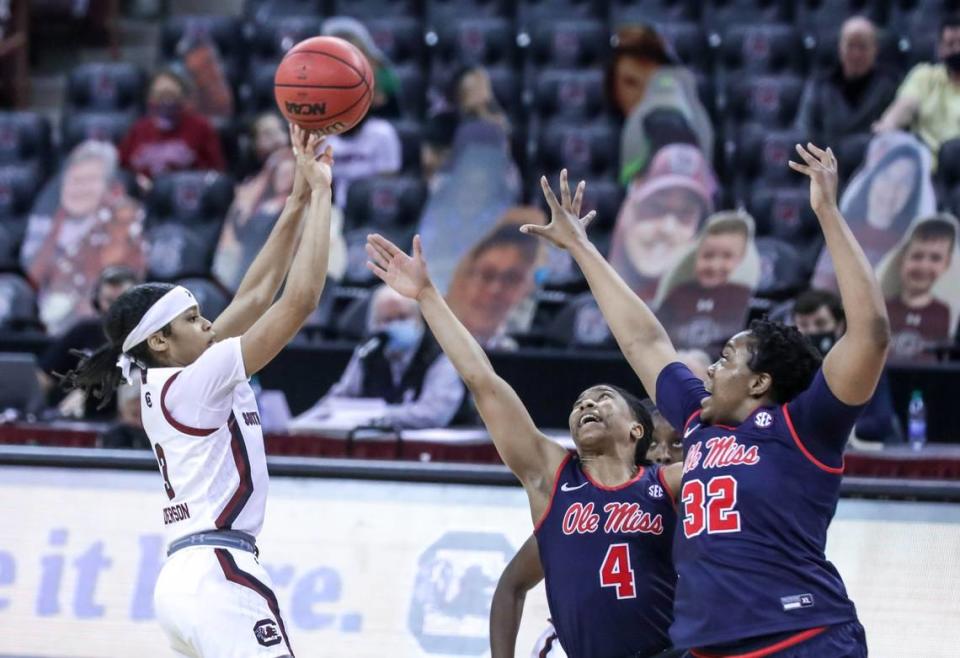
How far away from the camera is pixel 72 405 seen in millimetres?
8492

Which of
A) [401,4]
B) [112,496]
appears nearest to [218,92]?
[401,4]

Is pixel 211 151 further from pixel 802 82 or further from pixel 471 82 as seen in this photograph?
pixel 802 82

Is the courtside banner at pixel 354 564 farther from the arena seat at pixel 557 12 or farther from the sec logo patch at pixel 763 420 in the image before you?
the arena seat at pixel 557 12

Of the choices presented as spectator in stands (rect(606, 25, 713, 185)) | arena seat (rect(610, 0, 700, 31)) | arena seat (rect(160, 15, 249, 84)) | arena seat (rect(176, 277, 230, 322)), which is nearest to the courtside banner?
arena seat (rect(176, 277, 230, 322))

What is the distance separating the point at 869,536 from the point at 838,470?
1.64m

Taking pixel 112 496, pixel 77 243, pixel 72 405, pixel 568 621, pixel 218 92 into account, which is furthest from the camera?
pixel 218 92

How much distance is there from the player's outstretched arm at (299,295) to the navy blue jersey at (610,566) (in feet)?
3.01

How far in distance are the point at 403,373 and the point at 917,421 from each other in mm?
2582

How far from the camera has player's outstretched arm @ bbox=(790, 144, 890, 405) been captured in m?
3.96

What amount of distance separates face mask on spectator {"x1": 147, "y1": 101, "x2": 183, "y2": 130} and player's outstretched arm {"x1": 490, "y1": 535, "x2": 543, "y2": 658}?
6865 mm

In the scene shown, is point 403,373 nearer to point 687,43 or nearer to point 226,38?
point 687,43

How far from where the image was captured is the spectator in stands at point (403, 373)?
8.15 metres

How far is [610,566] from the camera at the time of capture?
467 cm

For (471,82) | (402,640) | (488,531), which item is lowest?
(402,640)
